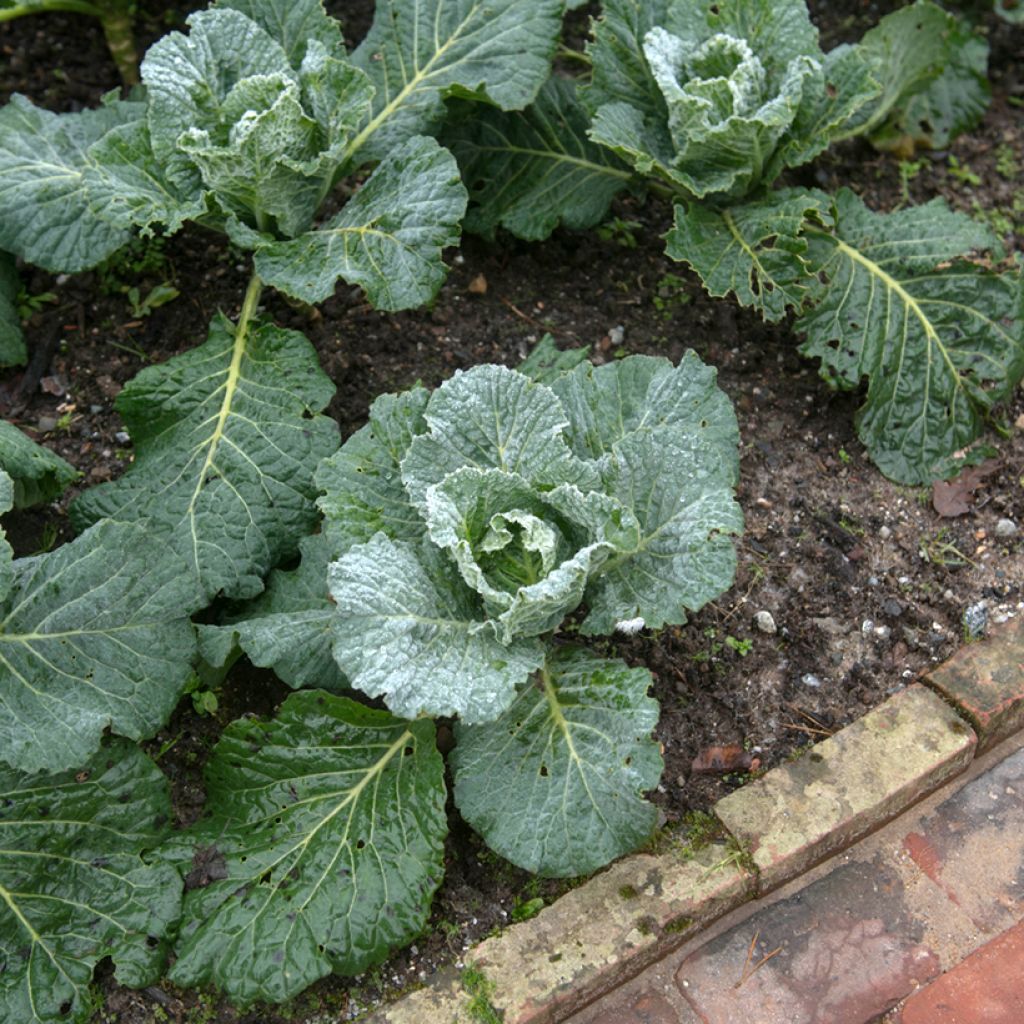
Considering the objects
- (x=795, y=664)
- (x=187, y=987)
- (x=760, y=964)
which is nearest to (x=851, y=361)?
(x=795, y=664)

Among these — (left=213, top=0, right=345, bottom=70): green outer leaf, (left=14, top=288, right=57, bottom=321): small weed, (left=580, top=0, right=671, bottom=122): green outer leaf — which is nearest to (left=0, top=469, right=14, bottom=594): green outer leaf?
(left=14, top=288, right=57, bottom=321): small weed

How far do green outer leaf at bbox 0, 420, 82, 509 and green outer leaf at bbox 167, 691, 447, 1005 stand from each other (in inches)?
33.0

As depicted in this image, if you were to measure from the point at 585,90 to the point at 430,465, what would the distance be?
4.74ft

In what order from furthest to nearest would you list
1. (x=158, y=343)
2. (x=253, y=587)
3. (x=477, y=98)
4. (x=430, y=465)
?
(x=158, y=343), (x=477, y=98), (x=253, y=587), (x=430, y=465)

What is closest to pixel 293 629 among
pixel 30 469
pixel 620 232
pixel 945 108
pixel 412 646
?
pixel 412 646

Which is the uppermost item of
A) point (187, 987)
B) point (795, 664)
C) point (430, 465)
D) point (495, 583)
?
point (430, 465)

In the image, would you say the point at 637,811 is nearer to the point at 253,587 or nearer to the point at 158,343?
the point at 253,587

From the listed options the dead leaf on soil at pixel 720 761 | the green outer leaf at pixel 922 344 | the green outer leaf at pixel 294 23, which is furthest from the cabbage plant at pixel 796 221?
the dead leaf on soil at pixel 720 761

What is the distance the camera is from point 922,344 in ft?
11.3

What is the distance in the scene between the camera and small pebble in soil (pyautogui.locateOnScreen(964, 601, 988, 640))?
3.17 meters

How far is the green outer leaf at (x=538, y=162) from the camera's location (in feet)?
11.9

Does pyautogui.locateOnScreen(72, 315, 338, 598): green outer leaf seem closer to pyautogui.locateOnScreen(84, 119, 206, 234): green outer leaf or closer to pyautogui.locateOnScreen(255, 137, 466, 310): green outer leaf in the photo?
pyautogui.locateOnScreen(255, 137, 466, 310): green outer leaf

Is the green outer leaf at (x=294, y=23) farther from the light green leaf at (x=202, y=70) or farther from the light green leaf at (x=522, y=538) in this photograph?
the light green leaf at (x=522, y=538)

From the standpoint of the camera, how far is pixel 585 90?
3.48 metres
